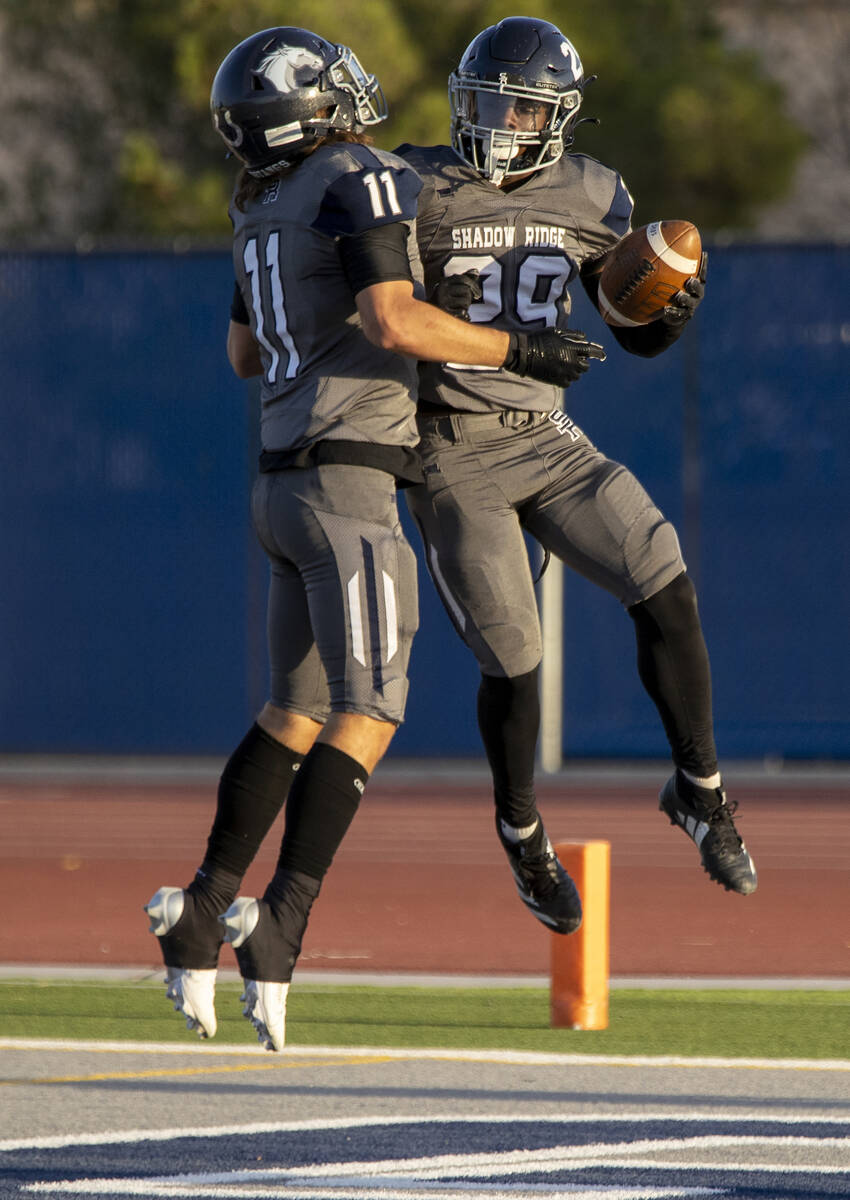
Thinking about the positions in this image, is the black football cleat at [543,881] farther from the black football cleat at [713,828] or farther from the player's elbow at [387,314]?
the player's elbow at [387,314]

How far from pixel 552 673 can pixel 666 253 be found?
8.81 m

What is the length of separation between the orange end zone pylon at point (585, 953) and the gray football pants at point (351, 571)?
134 centimetres

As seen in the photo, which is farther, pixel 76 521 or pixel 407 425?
pixel 76 521

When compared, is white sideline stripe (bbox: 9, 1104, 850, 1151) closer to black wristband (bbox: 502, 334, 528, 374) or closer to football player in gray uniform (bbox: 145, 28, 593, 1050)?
football player in gray uniform (bbox: 145, 28, 593, 1050)

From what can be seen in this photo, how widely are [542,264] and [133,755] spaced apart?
952 cm

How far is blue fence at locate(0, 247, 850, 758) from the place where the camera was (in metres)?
13.7

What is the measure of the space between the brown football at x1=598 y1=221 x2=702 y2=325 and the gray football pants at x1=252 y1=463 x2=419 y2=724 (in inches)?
32.0

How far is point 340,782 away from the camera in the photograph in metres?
4.64

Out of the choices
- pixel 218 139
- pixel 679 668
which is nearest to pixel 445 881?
pixel 679 668

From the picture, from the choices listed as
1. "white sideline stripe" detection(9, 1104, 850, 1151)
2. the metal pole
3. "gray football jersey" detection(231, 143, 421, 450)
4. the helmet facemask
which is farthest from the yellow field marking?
the metal pole

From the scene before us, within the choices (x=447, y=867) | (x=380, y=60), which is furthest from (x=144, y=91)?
(x=447, y=867)

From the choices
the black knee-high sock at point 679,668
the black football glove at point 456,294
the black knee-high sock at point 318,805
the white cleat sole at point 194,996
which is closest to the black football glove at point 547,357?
the black football glove at point 456,294

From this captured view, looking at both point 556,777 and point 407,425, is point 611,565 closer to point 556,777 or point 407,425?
point 407,425

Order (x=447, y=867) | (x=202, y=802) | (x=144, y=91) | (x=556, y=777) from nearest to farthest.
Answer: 1. (x=447, y=867)
2. (x=202, y=802)
3. (x=556, y=777)
4. (x=144, y=91)
